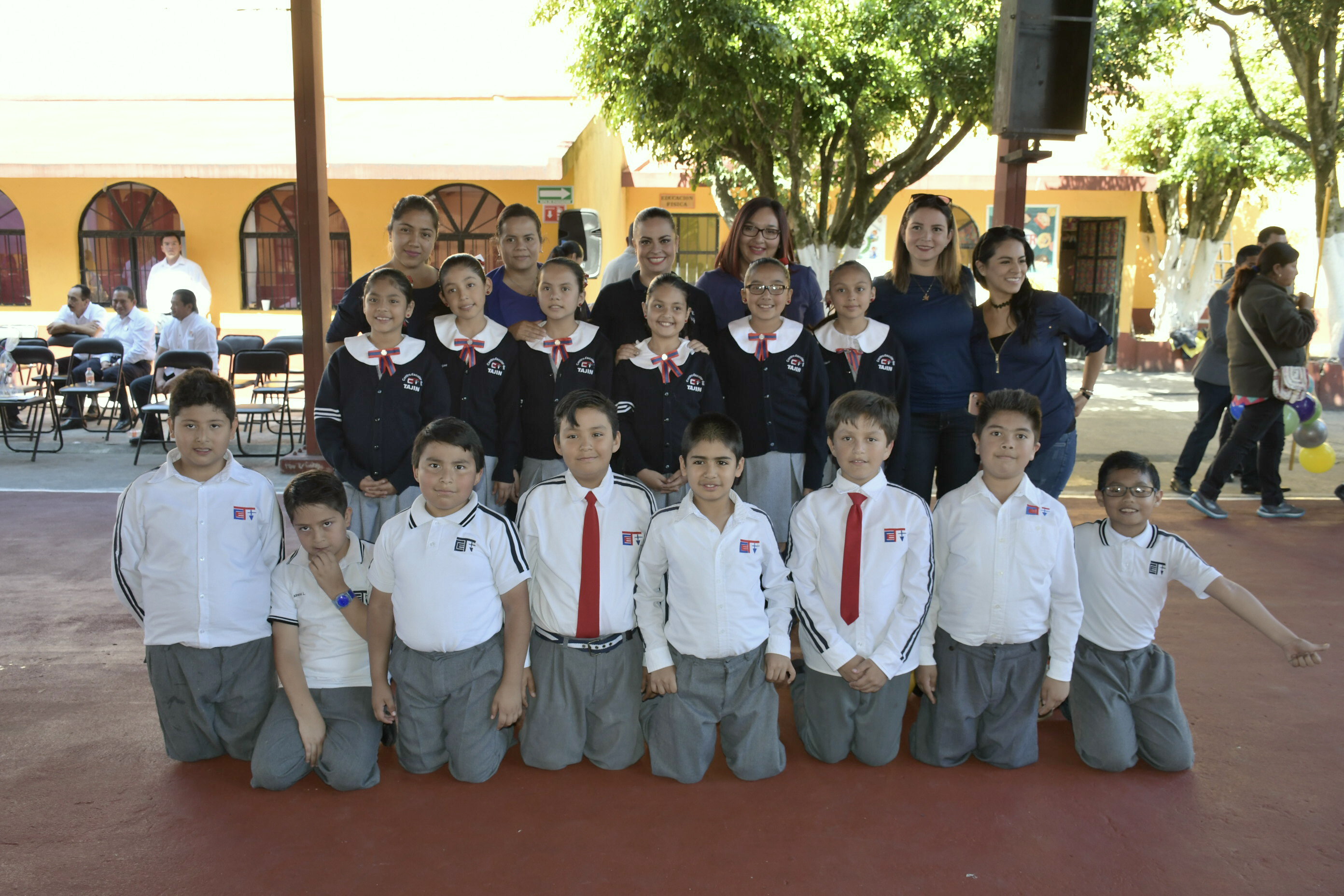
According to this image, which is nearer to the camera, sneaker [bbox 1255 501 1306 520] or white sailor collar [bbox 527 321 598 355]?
white sailor collar [bbox 527 321 598 355]

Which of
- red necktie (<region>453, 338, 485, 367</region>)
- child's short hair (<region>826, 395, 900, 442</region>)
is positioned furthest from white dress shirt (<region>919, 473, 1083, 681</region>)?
red necktie (<region>453, 338, 485, 367</region>)

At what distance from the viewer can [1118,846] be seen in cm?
252

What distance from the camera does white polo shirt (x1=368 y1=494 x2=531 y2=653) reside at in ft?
9.20

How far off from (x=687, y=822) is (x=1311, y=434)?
5.71 metres

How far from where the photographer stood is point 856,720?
295 centimetres

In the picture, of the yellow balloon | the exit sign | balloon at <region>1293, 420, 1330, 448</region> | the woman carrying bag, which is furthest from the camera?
the exit sign

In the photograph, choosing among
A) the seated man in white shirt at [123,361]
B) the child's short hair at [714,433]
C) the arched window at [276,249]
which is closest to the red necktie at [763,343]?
the child's short hair at [714,433]

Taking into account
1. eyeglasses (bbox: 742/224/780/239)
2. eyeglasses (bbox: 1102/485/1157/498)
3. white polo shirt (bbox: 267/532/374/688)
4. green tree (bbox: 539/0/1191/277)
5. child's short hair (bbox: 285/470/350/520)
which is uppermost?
green tree (bbox: 539/0/1191/277)

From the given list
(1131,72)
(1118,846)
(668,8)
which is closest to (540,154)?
(668,8)

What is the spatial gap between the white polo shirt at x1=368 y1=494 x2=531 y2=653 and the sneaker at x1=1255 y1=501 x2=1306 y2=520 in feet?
16.4

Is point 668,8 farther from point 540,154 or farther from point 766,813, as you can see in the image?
point 766,813

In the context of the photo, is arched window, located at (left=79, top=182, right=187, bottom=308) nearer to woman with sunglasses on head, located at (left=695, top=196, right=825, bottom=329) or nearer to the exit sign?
the exit sign

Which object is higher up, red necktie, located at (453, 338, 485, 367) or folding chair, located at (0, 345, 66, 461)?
red necktie, located at (453, 338, 485, 367)

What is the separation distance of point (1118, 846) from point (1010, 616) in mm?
646
